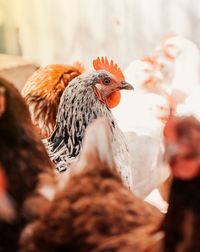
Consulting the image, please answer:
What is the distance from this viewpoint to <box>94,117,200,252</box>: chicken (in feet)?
2.51

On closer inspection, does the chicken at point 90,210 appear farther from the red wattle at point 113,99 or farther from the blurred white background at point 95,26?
the blurred white background at point 95,26

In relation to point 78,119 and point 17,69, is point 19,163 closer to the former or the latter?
point 78,119

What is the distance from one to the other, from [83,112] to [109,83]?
0.09 m

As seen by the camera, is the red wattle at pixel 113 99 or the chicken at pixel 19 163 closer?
the chicken at pixel 19 163

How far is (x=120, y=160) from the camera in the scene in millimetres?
1265

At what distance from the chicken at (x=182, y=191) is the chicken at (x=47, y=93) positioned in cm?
80

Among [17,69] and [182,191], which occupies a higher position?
[182,191]

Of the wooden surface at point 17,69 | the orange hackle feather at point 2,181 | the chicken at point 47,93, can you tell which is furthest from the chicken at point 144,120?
the orange hackle feather at point 2,181

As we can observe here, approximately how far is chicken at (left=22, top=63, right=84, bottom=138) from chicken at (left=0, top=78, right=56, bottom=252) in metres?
0.62

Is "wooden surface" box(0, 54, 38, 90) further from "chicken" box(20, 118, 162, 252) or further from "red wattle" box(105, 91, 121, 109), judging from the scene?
"chicken" box(20, 118, 162, 252)

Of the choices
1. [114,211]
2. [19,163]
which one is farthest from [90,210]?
[19,163]

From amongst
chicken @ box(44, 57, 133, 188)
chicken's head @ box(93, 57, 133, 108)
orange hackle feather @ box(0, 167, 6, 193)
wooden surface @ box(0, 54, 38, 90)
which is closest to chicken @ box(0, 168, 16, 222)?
orange hackle feather @ box(0, 167, 6, 193)

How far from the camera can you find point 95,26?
1.59 meters

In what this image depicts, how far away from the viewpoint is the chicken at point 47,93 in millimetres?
1560
